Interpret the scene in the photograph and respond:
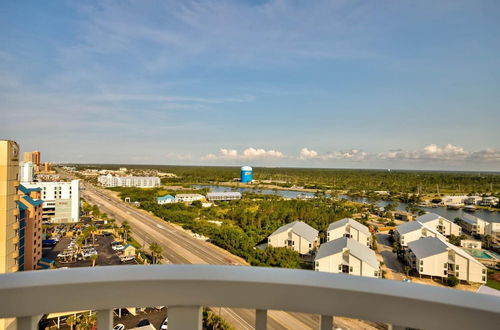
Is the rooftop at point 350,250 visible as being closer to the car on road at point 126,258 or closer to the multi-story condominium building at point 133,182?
the car on road at point 126,258

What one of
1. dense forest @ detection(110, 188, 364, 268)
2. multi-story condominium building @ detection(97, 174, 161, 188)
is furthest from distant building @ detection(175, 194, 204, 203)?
multi-story condominium building @ detection(97, 174, 161, 188)

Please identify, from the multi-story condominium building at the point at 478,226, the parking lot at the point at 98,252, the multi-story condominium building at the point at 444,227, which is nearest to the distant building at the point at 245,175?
the multi-story condominium building at the point at 478,226

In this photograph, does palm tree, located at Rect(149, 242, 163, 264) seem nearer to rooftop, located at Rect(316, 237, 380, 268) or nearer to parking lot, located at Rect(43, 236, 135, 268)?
parking lot, located at Rect(43, 236, 135, 268)

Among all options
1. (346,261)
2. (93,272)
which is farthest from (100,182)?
(93,272)

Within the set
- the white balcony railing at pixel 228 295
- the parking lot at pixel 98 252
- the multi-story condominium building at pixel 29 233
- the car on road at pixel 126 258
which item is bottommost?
the parking lot at pixel 98 252

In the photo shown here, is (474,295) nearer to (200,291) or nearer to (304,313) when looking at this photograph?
(304,313)
